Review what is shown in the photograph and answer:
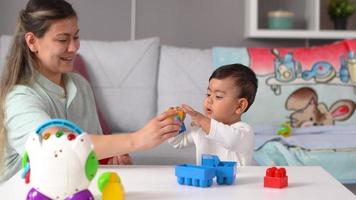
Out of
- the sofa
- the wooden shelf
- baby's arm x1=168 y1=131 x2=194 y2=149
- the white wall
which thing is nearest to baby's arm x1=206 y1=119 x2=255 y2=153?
baby's arm x1=168 y1=131 x2=194 y2=149

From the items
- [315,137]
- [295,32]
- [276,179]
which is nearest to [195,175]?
[276,179]

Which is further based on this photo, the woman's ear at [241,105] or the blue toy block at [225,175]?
the woman's ear at [241,105]

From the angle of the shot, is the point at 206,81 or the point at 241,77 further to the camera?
the point at 206,81

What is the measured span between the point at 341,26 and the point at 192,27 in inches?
29.8

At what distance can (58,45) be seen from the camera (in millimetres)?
1460

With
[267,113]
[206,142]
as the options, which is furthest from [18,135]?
[267,113]

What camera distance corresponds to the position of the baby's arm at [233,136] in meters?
1.33

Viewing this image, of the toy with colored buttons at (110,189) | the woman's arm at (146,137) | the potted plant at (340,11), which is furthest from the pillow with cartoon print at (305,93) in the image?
the toy with colored buttons at (110,189)

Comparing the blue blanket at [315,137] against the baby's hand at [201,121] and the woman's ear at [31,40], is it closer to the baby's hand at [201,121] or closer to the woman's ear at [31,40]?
the baby's hand at [201,121]

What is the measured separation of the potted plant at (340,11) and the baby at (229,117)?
5.14ft

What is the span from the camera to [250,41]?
9.86 ft

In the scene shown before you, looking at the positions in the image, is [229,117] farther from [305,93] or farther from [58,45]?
[305,93]

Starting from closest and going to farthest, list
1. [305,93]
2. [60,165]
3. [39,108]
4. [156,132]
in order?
[60,165], [156,132], [39,108], [305,93]

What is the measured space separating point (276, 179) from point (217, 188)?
108mm
